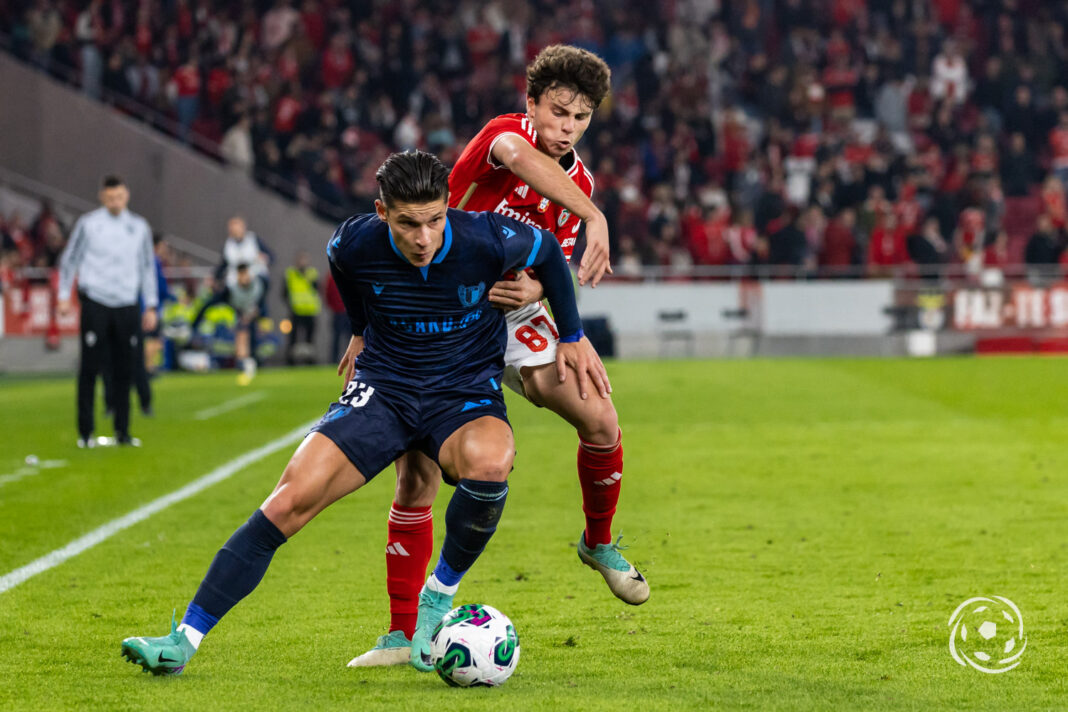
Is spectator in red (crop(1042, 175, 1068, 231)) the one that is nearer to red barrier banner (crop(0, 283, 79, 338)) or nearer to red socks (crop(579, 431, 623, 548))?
red barrier banner (crop(0, 283, 79, 338))

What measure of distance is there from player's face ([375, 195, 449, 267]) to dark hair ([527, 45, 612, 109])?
94 centimetres

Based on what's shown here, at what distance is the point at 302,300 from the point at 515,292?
650 inches

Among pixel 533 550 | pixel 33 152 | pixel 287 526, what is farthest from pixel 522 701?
pixel 33 152

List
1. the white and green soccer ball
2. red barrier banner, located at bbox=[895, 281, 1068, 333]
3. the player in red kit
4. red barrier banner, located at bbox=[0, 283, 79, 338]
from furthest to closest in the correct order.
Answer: red barrier banner, located at bbox=[895, 281, 1068, 333] → red barrier banner, located at bbox=[0, 283, 79, 338] → the player in red kit → the white and green soccer ball

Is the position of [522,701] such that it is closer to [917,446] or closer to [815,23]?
[917,446]

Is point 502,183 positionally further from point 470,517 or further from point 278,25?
point 278,25

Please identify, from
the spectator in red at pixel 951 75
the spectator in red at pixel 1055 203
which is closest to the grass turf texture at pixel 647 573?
the spectator in red at pixel 1055 203

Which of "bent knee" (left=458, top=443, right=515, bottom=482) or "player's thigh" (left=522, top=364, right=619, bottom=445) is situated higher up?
"player's thigh" (left=522, top=364, right=619, bottom=445)

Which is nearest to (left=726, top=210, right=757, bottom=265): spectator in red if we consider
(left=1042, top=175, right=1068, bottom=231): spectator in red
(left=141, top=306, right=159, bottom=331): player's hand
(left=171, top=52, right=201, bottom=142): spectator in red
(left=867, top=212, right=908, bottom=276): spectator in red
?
(left=867, top=212, right=908, bottom=276): spectator in red

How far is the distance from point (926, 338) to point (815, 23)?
8.04m

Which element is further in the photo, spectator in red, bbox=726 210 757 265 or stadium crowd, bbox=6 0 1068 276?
stadium crowd, bbox=6 0 1068 276

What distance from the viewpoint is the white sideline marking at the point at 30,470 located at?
922 centimetres

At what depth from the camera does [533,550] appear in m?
6.72

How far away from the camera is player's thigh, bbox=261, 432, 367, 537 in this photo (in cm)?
428
